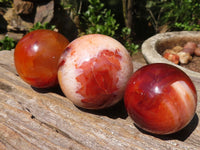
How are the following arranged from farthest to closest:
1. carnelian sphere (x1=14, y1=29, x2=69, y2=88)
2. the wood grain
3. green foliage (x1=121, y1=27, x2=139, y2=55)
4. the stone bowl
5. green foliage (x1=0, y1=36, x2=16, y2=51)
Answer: green foliage (x1=121, y1=27, x2=139, y2=55)
green foliage (x1=0, y1=36, x2=16, y2=51)
the stone bowl
carnelian sphere (x1=14, y1=29, x2=69, y2=88)
the wood grain

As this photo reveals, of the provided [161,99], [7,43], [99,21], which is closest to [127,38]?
[99,21]

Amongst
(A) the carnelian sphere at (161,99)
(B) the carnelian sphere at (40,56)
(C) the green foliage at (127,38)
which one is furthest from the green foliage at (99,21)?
(A) the carnelian sphere at (161,99)

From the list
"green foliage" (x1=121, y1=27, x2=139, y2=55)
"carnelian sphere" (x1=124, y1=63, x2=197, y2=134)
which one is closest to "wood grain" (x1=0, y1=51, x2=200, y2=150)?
"carnelian sphere" (x1=124, y1=63, x2=197, y2=134)

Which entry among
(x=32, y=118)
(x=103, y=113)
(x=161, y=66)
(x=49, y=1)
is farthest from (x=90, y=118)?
(x=49, y=1)

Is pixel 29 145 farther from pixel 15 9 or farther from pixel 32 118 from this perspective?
pixel 15 9

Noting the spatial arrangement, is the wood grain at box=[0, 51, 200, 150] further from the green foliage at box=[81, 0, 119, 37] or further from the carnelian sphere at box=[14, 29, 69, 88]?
the green foliage at box=[81, 0, 119, 37]

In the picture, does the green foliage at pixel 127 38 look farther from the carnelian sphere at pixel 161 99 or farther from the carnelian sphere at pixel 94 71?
the carnelian sphere at pixel 161 99
